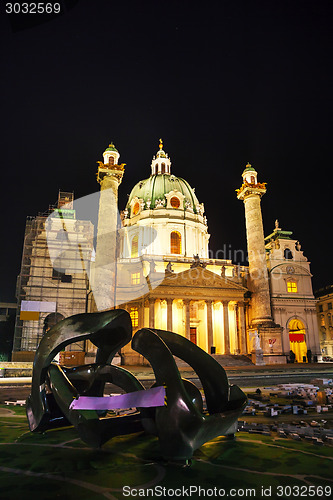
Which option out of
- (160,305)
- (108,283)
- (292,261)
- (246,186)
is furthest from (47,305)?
(292,261)

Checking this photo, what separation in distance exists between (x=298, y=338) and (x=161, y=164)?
130 ft

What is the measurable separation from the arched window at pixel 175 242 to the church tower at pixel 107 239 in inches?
680

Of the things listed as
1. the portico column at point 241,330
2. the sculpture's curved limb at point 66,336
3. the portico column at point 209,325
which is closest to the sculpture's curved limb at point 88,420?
the sculpture's curved limb at point 66,336

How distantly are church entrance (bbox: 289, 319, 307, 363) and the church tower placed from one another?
3019 cm

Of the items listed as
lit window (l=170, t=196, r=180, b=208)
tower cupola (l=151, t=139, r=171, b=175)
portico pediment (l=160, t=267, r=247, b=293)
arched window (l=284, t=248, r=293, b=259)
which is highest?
tower cupola (l=151, t=139, r=171, b=175)

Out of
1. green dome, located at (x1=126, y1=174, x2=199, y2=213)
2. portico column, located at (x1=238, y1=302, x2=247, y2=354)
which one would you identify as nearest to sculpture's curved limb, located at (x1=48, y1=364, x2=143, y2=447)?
portico column, located at (x1=238, y1=302, x2=247, y2=354)

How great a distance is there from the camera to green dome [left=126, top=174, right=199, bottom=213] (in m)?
57.3

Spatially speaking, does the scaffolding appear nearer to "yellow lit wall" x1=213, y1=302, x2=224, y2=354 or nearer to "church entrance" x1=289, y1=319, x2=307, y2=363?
"yellow lit wall" x1=213, y1=302, x2=224, y2=354

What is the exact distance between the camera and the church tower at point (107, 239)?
109 feet

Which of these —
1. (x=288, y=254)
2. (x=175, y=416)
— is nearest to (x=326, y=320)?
(x=288, y=254)

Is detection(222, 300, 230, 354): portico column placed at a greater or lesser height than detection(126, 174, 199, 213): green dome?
lesser

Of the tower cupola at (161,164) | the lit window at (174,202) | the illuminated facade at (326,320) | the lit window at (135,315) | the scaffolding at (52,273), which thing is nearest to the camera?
the scaffolding at (52,273)

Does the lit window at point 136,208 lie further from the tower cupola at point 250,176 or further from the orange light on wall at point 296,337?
the orange light on wall at point 296,337

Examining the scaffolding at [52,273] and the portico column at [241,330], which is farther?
the portico column at [241,330]
